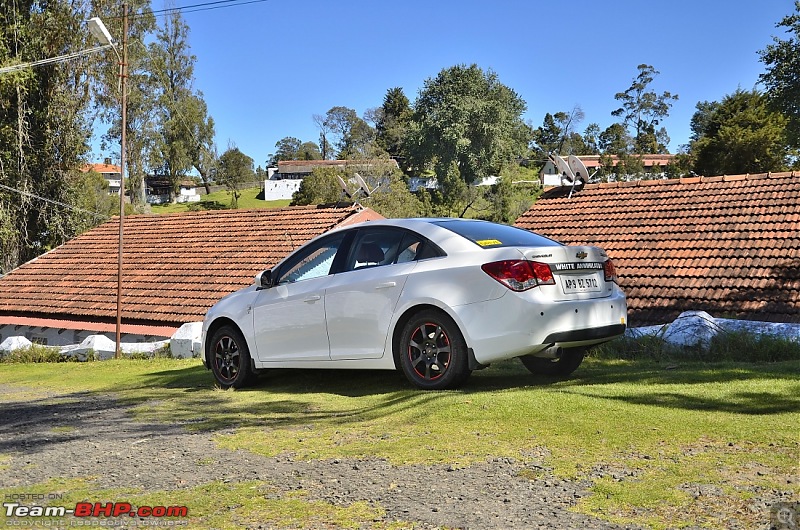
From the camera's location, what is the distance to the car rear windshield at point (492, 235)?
7.20 metres

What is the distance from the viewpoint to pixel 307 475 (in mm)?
4746

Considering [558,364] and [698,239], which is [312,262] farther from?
[698,239]

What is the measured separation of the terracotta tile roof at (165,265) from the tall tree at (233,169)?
69.6 metres

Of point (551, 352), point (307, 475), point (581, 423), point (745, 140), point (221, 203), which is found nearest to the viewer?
point (307, 475)

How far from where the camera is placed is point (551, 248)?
22.9ft

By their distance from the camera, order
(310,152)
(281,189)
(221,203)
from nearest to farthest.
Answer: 1. (221,203)
2. (281,189)
3. (310,152)

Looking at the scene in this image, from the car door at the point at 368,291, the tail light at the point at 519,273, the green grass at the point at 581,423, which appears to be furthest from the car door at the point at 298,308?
the tail light at the point at 519,273

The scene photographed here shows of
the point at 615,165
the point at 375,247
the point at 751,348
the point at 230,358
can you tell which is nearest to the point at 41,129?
the point at 230,358

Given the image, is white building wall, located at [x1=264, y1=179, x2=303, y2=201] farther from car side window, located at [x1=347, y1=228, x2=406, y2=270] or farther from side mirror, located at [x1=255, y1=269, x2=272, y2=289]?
car side window, located at [x1=347, y1=228, x2=406, y2=270]

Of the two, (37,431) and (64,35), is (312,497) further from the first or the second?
(64,35)

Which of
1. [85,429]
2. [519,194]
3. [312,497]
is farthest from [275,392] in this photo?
[519,194]

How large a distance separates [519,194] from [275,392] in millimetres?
60218

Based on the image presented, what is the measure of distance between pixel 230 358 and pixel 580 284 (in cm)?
404

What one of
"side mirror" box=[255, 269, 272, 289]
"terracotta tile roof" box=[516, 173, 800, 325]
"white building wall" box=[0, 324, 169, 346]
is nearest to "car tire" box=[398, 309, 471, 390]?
"side mirror" box=[255, 269, 272, 289]
